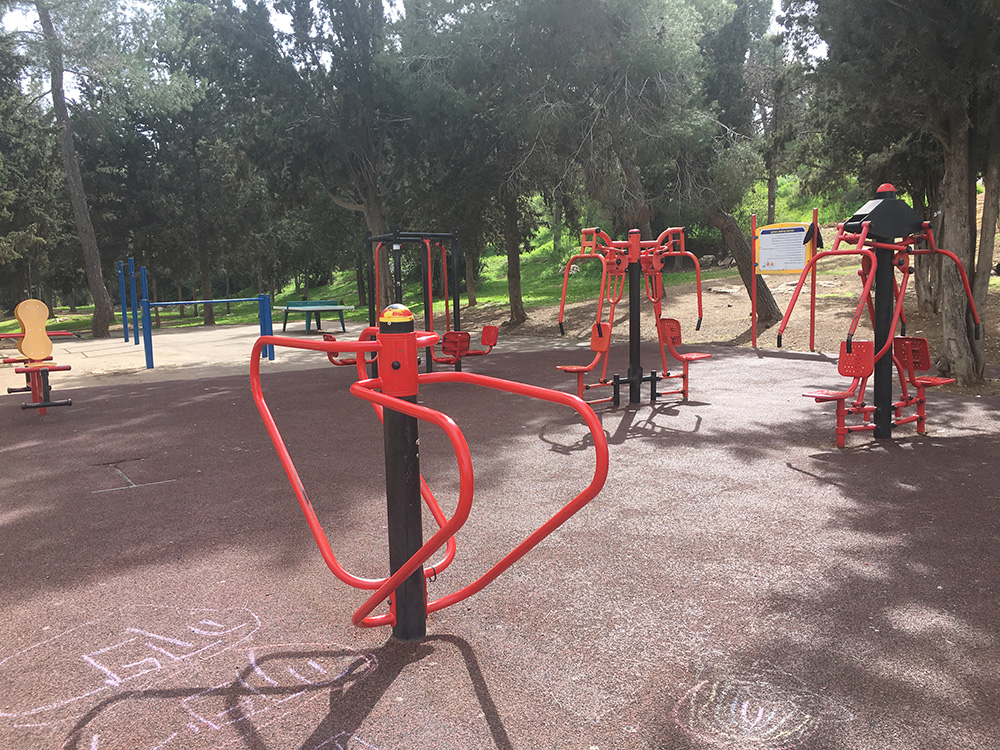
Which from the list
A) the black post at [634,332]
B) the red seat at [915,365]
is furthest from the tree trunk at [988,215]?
the black post at [634,332]

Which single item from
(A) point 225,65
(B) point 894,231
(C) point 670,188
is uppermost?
(A) point 225,65

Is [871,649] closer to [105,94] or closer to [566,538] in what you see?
[566,538]

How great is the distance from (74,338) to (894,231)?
21.8 m

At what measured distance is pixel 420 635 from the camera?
2.81m

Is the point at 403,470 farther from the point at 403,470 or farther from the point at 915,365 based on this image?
the point at 915,365

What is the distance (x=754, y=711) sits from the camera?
2.31 metres

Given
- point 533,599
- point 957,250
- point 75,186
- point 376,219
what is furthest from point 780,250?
point 75,186

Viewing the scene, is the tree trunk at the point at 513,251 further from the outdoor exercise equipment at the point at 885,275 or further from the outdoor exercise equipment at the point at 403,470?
the outdoor exercise equipment at the point at 403,470

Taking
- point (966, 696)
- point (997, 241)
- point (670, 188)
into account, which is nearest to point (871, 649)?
point (966, 696)

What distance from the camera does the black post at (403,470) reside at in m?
2.50

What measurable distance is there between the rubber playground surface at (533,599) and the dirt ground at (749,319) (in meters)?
4.74

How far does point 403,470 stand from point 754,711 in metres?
1.35

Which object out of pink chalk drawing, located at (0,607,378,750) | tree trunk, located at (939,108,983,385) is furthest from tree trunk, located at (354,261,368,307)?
pink chalk drawing, located at (0,607,378,750)

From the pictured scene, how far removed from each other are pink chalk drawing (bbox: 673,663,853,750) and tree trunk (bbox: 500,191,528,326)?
1463cm
